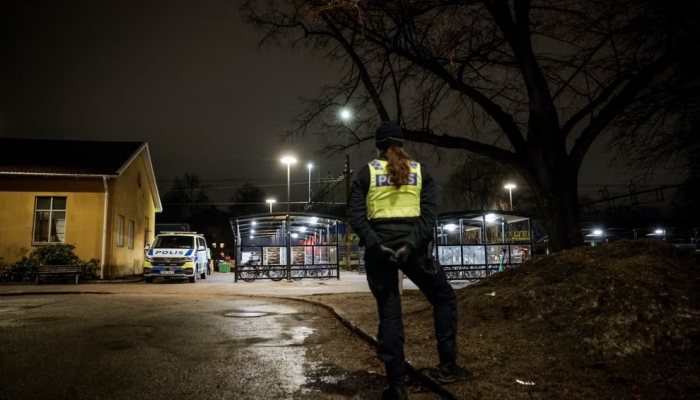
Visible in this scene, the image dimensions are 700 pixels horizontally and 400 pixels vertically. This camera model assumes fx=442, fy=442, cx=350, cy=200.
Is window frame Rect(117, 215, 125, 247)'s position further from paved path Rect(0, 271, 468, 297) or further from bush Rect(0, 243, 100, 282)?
paved path Rect(0, 271, 468, 297)

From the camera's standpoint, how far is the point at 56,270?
54.2ft

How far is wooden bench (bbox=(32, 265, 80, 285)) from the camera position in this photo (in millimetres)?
16359

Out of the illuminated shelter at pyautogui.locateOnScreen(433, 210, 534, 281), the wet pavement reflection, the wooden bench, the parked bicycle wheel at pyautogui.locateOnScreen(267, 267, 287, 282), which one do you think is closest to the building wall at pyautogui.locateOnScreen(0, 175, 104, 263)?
the wooden bench

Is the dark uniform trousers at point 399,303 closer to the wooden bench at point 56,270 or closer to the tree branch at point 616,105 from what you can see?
the tree branch at point 616,105

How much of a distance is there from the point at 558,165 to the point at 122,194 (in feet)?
64.3

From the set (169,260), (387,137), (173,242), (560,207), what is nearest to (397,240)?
(387,137)

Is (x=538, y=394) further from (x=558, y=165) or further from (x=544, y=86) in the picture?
(x=544, y=86)

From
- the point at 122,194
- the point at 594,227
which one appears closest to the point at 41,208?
the point at 122,194

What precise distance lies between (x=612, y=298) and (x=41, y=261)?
19758 millimetres

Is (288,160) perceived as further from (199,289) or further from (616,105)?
(616,105)

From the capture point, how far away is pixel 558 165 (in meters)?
8.77

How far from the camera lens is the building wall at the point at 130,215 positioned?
19.5 meters

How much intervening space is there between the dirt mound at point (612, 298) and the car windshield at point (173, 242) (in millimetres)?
15997

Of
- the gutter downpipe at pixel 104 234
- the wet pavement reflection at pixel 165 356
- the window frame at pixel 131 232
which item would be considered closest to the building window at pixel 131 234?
the window frame at pixel 131 232
